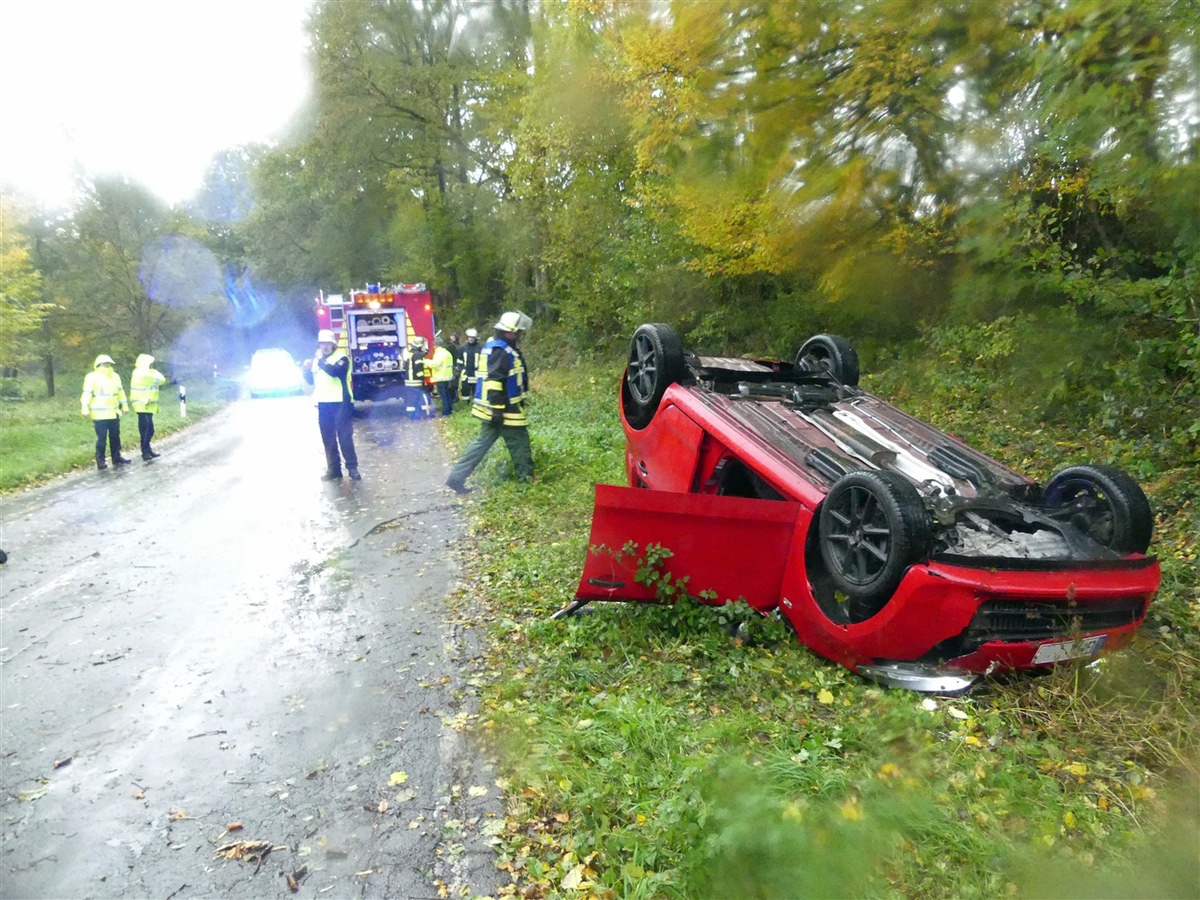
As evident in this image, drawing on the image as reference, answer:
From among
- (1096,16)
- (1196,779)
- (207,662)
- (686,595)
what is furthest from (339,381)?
(1196,779)

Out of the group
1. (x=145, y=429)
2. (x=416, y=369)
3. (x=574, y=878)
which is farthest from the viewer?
(x=416, y=369)

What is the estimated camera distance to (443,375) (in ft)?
52.7

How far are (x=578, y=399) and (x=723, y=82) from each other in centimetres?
797

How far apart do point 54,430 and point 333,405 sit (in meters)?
10.8

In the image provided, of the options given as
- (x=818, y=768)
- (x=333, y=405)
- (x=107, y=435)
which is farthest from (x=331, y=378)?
(x=818, y=768)

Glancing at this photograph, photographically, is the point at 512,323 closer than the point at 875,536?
No

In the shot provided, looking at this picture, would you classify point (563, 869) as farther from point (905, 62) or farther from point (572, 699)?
point (905, 62)

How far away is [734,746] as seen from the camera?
3.33 metres

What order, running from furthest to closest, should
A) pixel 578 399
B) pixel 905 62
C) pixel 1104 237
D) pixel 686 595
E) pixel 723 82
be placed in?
pixel 578 399 → pixel 723 82 → pixel 1104 237 → pixel 905 62 → pixel 686 595

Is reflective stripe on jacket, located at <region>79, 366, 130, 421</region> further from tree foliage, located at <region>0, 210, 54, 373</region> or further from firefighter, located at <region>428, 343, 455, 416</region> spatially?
tree foliage, located at <region>0, 210, 54, 373</region>

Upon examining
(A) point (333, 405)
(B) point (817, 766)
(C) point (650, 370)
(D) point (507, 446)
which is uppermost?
(C) point (650, 370)

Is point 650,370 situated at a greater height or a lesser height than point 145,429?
greater

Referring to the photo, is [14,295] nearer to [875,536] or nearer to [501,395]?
[501,395]

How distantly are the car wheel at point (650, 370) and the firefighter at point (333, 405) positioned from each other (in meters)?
4.77
